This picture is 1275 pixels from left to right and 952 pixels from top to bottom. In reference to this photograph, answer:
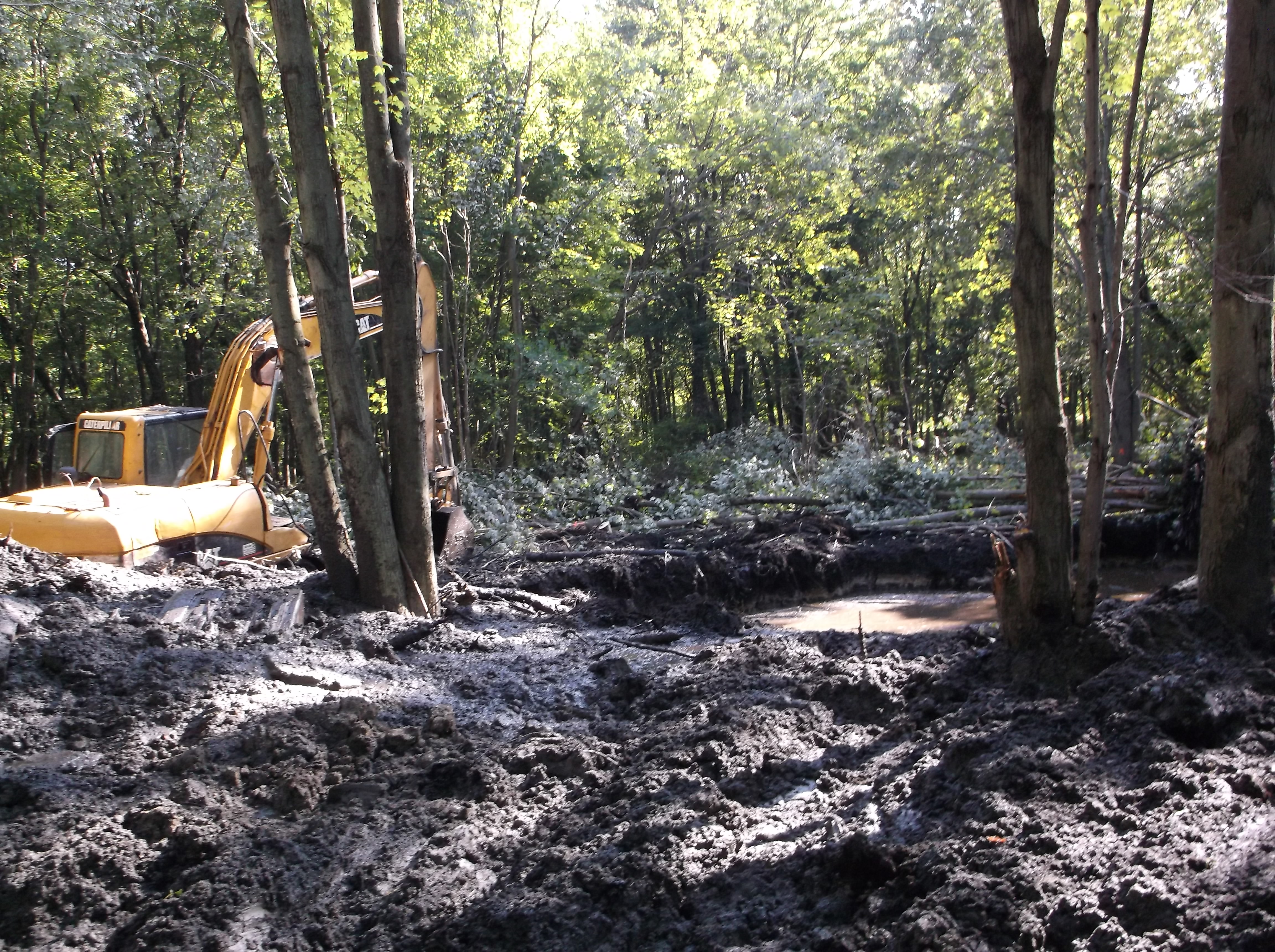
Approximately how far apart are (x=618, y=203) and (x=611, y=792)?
1907 cm

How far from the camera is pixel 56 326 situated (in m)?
23.6

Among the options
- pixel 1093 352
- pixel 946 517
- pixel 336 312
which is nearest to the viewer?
pixel 1093 352

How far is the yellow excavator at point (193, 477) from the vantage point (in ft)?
29.8

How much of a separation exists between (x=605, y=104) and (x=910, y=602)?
49.2ft

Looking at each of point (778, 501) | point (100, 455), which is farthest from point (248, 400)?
point (778, 501)

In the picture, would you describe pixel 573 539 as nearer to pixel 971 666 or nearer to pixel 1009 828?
pixel 971 666

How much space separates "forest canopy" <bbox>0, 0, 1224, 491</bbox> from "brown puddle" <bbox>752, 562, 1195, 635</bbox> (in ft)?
15.0

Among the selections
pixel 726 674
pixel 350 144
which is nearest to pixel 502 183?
pixel 350 144

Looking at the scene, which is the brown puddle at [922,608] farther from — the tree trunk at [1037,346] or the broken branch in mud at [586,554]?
the tree trunk at [1037,346]

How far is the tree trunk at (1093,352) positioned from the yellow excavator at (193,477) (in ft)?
19.2

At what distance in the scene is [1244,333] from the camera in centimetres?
612

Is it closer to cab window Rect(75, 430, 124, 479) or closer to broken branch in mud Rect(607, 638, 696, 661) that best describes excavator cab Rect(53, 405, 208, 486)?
cab window Rect(75, 430, 124, 479)

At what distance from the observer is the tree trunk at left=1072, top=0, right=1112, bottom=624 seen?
222 inches

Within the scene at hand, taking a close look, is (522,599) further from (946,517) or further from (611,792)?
(946,517)
